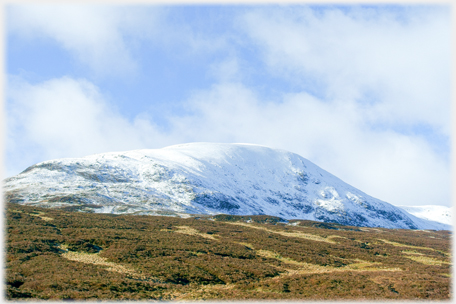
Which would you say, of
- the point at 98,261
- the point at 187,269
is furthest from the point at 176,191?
the point at 187,269

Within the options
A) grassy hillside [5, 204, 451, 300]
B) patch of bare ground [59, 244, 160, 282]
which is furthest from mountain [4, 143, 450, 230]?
patch of bare ground [59, 244, 160, 282]

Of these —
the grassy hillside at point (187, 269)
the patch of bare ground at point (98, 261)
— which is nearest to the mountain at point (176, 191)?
the grassy hillside at point (187, 269)

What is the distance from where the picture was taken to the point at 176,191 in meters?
138

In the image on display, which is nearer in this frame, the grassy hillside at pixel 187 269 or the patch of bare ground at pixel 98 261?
the grassy hillside at pixel 187 269

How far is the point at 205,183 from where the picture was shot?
156875 millimetres

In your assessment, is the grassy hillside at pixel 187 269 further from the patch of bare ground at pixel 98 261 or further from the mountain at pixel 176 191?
the mountain at pixel 176 191

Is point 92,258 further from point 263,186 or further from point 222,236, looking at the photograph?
point 263,186

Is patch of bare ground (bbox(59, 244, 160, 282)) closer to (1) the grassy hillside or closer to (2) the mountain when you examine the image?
(1) the grassy hillside

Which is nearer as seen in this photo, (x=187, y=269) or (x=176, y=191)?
(x=187, y=269)

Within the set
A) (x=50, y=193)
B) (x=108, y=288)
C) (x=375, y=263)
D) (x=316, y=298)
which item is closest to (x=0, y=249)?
(x=108, y=288)

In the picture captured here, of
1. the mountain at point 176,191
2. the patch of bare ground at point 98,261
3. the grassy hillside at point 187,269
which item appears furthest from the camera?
the mountain at point 176,191

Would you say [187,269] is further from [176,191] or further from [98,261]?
[176,191]

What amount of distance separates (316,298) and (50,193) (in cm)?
10436

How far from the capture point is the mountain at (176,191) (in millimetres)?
101812
